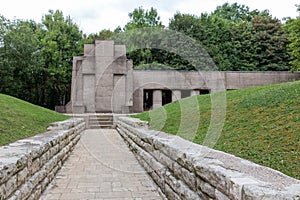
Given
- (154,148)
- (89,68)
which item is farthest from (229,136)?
(89,68)

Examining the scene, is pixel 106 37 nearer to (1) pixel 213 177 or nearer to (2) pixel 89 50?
(2) pixel 89 50

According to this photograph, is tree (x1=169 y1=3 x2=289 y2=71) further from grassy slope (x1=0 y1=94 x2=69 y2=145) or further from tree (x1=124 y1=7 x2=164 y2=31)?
grassy slope (x1=0 y1=94 x2=69 y2=145)

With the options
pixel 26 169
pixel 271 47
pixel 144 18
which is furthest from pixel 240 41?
pixel 26 169

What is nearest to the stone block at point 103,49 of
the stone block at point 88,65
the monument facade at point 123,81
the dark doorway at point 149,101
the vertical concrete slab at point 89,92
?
the monument facade at point 123,81

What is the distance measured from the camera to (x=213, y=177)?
2.41m

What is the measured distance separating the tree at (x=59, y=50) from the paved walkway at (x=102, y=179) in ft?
77.5

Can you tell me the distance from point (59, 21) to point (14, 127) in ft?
91.4

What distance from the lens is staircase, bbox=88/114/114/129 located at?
48.4ft

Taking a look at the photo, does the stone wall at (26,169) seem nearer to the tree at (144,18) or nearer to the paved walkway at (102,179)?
the paved walkway at (102,179)

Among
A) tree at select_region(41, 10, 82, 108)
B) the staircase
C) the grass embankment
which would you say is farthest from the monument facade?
the grass embankment

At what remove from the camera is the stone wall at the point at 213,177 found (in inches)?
72.2

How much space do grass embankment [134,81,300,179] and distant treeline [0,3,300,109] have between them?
21532 mm

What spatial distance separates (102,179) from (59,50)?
27.8 m

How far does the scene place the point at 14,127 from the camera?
623 centimetres
